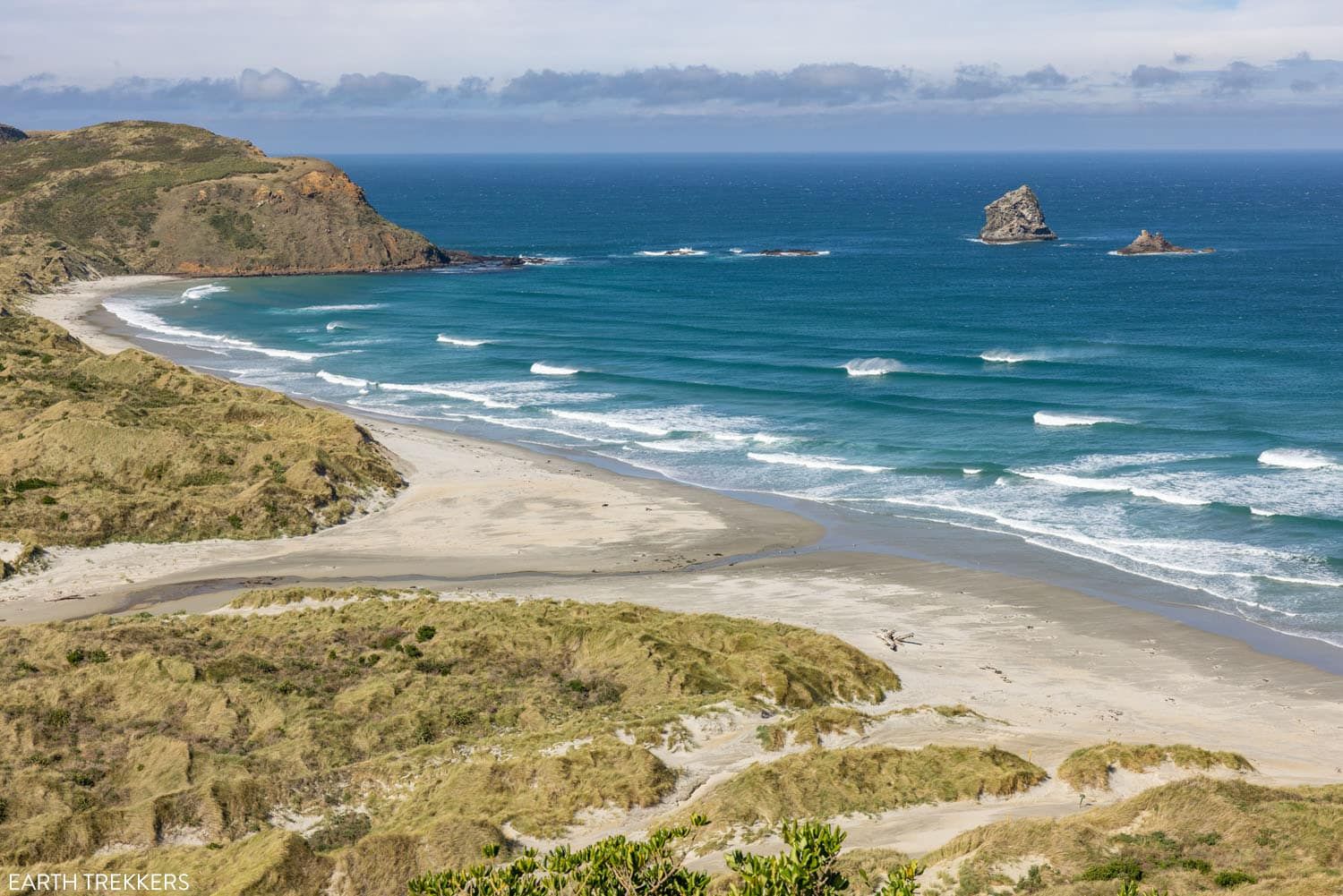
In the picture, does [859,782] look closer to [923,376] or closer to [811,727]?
[811,727]

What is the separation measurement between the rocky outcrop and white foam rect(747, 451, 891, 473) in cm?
10093

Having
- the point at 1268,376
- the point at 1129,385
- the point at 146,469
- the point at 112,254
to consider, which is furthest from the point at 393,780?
the point at 112,254

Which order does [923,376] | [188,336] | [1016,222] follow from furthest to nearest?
[1016,222]
[188,336]
[923,376]

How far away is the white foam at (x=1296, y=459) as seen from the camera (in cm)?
6294

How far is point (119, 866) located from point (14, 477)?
38.8m

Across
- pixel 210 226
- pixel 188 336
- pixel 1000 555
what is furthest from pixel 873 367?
pixel 210 226

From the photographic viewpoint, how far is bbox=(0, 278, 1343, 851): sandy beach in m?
34.6

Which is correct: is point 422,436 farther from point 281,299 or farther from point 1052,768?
point 281,299

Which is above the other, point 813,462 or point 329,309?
point 329,309

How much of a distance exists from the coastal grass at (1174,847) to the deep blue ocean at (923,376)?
21851mm

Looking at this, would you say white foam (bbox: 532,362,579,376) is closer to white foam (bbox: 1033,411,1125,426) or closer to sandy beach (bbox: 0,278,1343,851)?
sandy beach (bbox: 0,278,1343,851)

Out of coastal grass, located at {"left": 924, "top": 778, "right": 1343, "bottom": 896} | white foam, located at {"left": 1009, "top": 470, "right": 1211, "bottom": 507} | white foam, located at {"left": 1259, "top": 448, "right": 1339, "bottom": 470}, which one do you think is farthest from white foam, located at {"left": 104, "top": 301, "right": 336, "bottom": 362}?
coastal grass, located at {"left": 924, "top": 778, "right": 1343, "bottom": 896}

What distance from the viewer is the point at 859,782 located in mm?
29781

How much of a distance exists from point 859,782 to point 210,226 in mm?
153466
